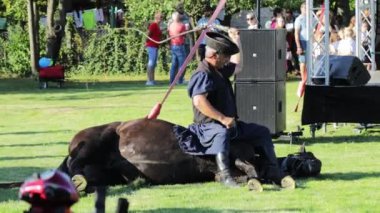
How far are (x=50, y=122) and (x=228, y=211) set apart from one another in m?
8.95

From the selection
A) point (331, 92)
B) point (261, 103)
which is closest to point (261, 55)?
point (261, 103)

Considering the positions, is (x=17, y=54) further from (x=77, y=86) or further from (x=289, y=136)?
(x=289, y=136)

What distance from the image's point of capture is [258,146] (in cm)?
868

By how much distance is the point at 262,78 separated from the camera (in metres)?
12.3

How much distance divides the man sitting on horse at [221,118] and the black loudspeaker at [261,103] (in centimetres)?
365

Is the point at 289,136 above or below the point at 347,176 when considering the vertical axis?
below

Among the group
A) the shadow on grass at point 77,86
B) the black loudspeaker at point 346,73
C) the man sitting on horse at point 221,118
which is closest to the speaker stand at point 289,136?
the black loudspeaker at point 346,73

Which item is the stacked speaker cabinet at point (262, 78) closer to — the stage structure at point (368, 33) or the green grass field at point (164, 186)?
the green grass field at point (164, 186)

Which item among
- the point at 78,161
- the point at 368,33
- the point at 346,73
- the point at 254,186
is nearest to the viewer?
the point at 254,186

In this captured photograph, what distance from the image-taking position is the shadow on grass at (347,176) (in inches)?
361

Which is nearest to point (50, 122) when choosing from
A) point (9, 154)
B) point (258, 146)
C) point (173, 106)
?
point (173, 106)

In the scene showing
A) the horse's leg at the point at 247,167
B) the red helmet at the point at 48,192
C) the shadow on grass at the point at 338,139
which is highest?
the red helmet at the point at 48,192

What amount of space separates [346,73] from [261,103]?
2149mm

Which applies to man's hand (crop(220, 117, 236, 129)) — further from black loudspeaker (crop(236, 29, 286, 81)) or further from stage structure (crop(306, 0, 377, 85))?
stage structure (crop(306, 0, 377, 85))
